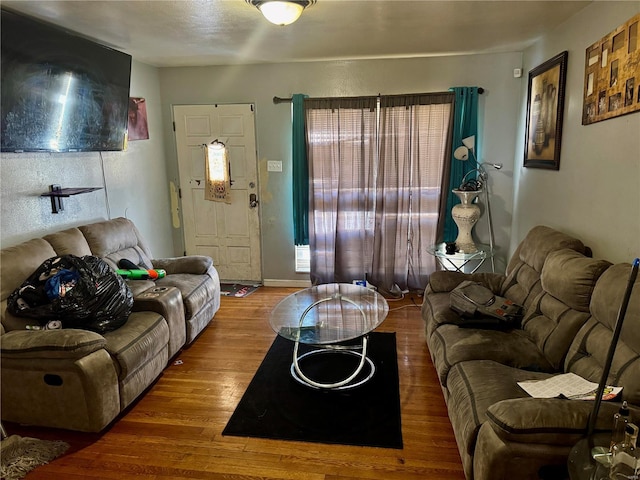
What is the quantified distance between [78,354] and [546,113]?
357 centimetres

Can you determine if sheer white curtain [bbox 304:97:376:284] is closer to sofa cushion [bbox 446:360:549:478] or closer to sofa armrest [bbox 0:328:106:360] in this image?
sofa cushion [bbox 446:360:549:478]

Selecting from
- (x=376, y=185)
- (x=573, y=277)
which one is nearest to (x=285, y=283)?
(x=376, y=185)

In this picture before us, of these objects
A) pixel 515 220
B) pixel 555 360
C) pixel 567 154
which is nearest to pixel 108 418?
pixel 555 360

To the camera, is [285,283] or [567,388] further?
[285,283]

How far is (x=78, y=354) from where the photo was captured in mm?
2184

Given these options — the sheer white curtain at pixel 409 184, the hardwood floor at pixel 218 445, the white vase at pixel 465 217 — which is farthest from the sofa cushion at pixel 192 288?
the white vase at pixel 465 217

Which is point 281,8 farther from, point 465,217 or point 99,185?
point 465,217

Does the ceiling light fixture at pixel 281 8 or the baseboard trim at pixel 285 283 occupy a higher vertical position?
the ceiling light fixture at pixel 281 8

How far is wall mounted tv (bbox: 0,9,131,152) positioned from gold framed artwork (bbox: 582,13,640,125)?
335 cm

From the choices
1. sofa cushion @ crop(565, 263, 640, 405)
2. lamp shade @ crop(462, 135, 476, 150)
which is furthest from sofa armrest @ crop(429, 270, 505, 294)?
lamp shade @ crop(462, 135, 476, 150)

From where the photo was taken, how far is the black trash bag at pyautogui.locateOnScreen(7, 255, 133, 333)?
2.42 metres

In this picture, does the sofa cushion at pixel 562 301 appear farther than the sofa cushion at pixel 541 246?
No

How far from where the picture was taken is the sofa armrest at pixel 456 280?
10.4 ft

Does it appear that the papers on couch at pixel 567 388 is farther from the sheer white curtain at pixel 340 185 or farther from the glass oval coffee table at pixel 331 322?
the sheer white curtain at pixel 340 185
